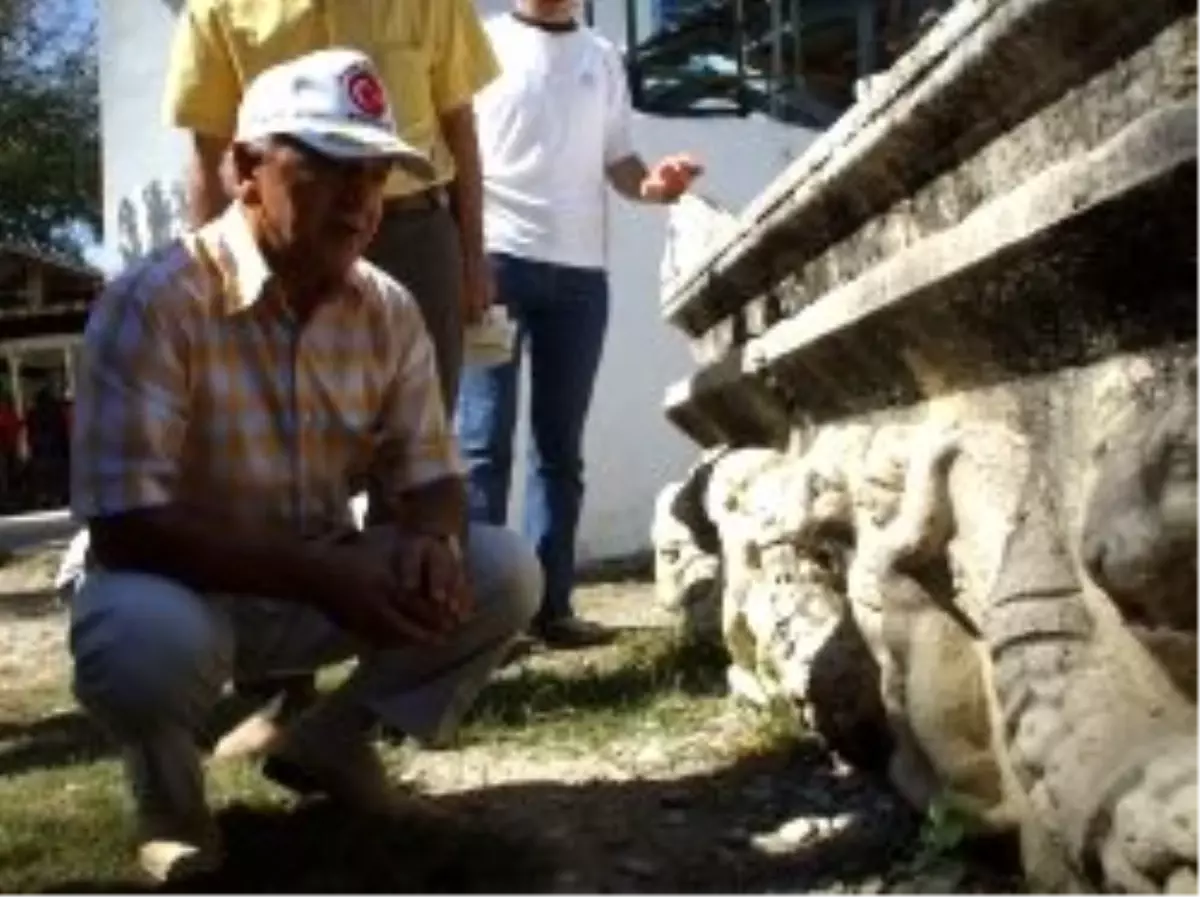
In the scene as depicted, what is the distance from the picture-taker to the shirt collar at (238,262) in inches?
113

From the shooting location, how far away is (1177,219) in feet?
6.03

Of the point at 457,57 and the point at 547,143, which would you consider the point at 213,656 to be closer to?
the point at 457,57

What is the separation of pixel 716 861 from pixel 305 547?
0.76 m

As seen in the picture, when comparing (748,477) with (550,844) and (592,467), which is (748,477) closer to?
(550,844)

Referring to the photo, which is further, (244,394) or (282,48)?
(282,48)

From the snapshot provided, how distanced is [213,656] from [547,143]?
225cm

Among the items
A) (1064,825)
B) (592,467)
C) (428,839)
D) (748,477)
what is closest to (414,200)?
(748,477)

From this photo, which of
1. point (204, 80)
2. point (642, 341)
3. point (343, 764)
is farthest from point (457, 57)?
point (642, 341)

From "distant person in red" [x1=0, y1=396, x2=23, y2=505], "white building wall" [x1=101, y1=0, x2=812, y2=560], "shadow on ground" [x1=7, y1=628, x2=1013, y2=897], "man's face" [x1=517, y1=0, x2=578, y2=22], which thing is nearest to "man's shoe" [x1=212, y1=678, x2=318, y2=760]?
"shadow on ground" [x1=7, y1=628, x2=1013, y2=897]

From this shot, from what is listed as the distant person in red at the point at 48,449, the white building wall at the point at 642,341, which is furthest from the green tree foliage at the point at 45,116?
the white building wall at the point at 642,341

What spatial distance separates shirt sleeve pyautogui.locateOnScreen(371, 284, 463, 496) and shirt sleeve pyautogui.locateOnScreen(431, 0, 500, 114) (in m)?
0.77

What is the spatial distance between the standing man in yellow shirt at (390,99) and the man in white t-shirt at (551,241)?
0.82m

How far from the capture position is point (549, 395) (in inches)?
186

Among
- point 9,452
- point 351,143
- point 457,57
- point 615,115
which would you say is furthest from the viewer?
point 9,452
